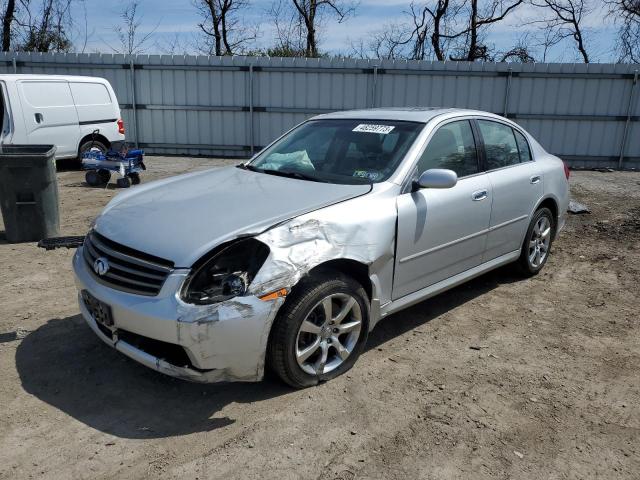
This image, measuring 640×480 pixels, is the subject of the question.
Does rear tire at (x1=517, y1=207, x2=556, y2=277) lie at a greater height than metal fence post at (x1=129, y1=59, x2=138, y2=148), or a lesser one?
lesser

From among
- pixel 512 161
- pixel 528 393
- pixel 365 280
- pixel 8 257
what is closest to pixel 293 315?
pixel 365 280

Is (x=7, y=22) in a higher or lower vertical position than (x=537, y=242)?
higher

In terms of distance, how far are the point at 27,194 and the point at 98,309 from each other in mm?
3572

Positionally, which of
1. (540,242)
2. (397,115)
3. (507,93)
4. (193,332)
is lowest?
(540,242)

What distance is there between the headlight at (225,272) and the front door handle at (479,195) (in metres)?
1.94

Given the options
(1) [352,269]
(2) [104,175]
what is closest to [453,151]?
(1) [352,269]

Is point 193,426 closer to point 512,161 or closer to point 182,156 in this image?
point 512,161

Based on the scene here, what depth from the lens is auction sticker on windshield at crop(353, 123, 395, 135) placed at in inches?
160

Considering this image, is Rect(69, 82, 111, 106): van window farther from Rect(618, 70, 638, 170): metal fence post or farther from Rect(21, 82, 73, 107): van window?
Rect(618, 70, 638, 170): metal fence post

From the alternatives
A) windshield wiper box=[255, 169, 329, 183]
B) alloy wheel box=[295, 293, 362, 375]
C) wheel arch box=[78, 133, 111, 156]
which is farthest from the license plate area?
wheel arch box=[78, 133, 111, 156]

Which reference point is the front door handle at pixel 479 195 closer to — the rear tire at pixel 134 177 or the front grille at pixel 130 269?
the front grille at pixel 130 269

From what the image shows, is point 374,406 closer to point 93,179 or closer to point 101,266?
point 101,266

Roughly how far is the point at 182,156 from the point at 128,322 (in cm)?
1131

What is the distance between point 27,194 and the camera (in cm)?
593
